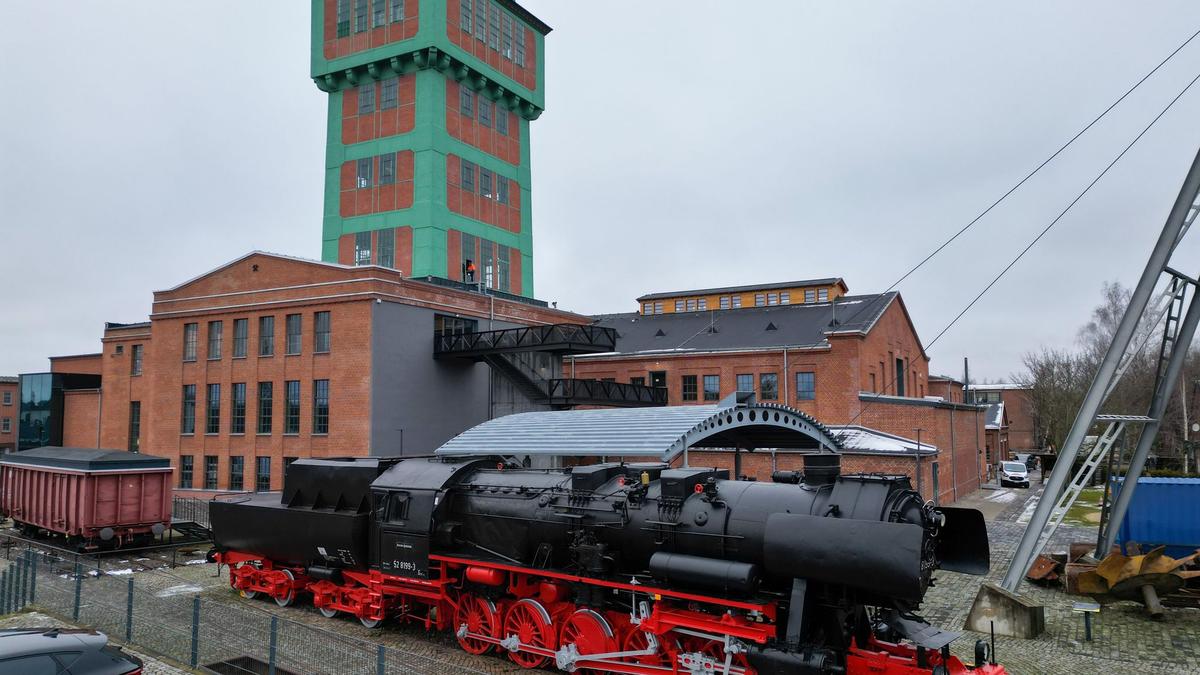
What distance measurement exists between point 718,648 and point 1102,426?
189ft

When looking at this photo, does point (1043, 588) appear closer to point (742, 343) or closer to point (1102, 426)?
point (742, 343)

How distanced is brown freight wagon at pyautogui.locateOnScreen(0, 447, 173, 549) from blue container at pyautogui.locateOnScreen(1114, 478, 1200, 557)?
27.6 meters

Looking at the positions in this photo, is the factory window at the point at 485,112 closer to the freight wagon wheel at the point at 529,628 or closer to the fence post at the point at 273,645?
the freight wagon wheel at the point at 529,628

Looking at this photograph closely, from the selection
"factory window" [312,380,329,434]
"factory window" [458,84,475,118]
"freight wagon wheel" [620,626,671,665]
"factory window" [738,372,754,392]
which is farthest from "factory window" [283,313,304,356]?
"freight wagon wheel" [620,626,671,665]

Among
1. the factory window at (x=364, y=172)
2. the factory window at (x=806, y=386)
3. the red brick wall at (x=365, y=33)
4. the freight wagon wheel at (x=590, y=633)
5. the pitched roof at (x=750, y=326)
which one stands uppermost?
the red brick wall at (x=365, y=33)

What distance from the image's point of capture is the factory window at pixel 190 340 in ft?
120

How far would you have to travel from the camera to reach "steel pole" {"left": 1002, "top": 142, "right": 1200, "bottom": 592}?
50.1 feet

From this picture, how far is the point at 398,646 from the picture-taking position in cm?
1357

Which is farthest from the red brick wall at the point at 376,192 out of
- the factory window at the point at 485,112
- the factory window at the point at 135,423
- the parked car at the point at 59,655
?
the parked car at the point at 59,655

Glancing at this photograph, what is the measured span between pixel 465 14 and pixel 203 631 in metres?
39.6

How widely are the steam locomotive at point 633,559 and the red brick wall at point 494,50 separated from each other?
33.7 meters

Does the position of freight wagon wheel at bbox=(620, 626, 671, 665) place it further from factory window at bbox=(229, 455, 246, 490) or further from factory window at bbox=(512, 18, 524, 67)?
factory window at bbox=(512, 18, 524, 67)

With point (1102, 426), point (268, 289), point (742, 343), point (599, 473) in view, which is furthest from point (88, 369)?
point (1102, 426)

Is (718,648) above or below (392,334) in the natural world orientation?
below
